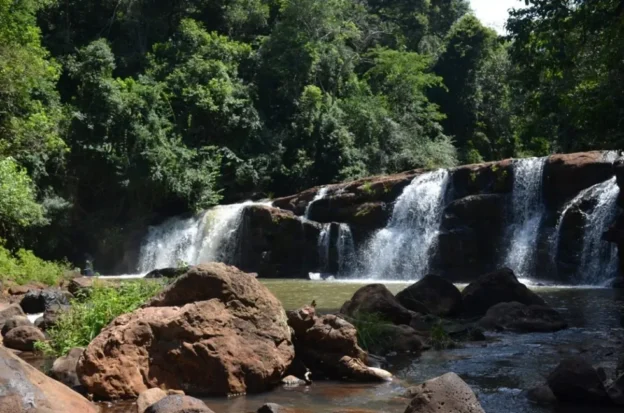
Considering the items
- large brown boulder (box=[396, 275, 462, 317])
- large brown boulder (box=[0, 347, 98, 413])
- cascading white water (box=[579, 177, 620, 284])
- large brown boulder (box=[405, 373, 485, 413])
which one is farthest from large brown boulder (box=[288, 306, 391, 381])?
cascading white water (box=[579, 177, 620, 284])

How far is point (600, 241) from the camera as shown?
2341cm

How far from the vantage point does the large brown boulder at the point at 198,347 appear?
8359mm

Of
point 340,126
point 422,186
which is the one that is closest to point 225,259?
point 422,186

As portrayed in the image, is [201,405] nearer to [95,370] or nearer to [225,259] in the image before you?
[95,370]

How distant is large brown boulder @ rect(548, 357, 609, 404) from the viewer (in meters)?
7.81

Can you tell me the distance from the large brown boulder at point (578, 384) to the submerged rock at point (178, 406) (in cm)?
379

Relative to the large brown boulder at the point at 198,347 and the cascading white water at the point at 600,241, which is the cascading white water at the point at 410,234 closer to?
the cascading white water at the point at 600,241

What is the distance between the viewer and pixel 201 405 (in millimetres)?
6484

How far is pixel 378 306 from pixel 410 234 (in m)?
15.2

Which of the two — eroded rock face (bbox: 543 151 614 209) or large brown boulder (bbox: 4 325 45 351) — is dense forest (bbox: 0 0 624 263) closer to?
eroded rock face (bbox: 543 151 614 209)

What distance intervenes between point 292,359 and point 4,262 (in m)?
16.5

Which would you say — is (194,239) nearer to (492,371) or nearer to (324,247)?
(324,247)

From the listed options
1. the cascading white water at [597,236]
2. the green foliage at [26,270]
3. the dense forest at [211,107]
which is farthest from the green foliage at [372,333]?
the green foliage at [26,270]

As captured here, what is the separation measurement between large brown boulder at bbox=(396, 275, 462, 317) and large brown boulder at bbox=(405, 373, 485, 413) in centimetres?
798
